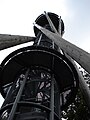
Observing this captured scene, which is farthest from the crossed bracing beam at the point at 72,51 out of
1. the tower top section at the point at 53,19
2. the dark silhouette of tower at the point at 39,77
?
the tower top section at the point at 53,19

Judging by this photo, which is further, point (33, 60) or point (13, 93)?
point (33, 60)

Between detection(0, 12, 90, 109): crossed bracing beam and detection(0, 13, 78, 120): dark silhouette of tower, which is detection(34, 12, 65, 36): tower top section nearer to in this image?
detection(0, 12, 90, 109): crossed bracing beam

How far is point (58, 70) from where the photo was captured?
10.1 m

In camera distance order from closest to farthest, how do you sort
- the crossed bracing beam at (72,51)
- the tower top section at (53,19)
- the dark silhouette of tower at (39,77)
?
the crossed bracing beam at (72,51) → the dark silhouette of tower at (39,77) → the tower top section at (53,19)

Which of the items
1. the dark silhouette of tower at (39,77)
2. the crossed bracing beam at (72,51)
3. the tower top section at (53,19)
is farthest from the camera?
the tower top section at (53,19)

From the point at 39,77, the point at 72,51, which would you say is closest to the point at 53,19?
the point at 39,77

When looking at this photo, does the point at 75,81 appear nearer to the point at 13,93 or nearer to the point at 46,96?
the point at 46,96

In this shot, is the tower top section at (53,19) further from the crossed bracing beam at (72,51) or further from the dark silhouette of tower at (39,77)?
the dark silhouette of tower at (39,77)

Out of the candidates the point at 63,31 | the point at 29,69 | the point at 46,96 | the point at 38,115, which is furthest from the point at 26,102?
the point at 63,31

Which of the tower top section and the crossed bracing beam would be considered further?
the tower top section

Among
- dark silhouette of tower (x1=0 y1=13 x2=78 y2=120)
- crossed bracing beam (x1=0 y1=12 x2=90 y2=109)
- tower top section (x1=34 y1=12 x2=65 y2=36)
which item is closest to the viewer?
crossed bracing beam (x1=0 y1=12 x2=90 y2=109)

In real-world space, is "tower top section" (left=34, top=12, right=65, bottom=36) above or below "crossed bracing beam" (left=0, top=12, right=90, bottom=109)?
above

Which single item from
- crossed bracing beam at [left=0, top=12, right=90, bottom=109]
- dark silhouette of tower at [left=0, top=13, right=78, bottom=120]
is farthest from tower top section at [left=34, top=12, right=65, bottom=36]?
dark silhouette of tower at [left=0, top=13, right=78, bottom=120]

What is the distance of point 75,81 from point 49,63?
54.3 inches
